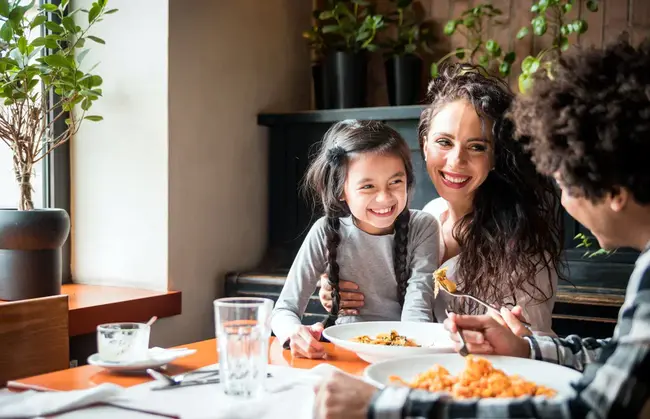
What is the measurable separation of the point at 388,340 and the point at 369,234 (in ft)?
2.06

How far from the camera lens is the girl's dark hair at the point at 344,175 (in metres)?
1.99

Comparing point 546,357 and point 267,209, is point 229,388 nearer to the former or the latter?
point 546,357

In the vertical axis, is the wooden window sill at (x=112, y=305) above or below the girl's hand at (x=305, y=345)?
below

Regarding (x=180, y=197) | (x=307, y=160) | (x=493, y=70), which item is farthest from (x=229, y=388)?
(x=493, y=70)

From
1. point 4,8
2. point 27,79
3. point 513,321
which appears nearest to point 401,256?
point 513,321

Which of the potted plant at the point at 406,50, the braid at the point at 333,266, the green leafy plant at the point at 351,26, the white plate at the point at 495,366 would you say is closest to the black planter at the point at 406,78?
the potted plant at the point at 406,50

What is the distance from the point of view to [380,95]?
331 cm

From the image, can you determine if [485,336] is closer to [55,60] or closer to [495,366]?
[495,366]

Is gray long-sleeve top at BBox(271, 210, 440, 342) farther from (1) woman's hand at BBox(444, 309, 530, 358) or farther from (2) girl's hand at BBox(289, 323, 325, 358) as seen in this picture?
(1) woman's hand at BBox(444, 309, 530, 358)

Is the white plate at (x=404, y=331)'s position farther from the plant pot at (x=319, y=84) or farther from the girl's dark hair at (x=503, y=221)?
the plant pot at (x=319, y=84)

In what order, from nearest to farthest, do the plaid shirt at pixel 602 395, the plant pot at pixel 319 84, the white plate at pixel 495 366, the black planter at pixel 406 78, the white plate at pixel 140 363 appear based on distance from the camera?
1. the plaid shirt at pixel 602 395
2. the white plate at pixel 495 366
3. the white plate at pixel 140 363
4. the black planter at pixel 406 78
5. the plant pot at pixel 319 84

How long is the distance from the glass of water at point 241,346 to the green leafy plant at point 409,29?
214 centimetres

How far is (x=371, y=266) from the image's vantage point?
2027mm

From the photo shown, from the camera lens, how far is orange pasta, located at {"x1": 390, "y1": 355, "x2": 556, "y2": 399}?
1060 millimetres
